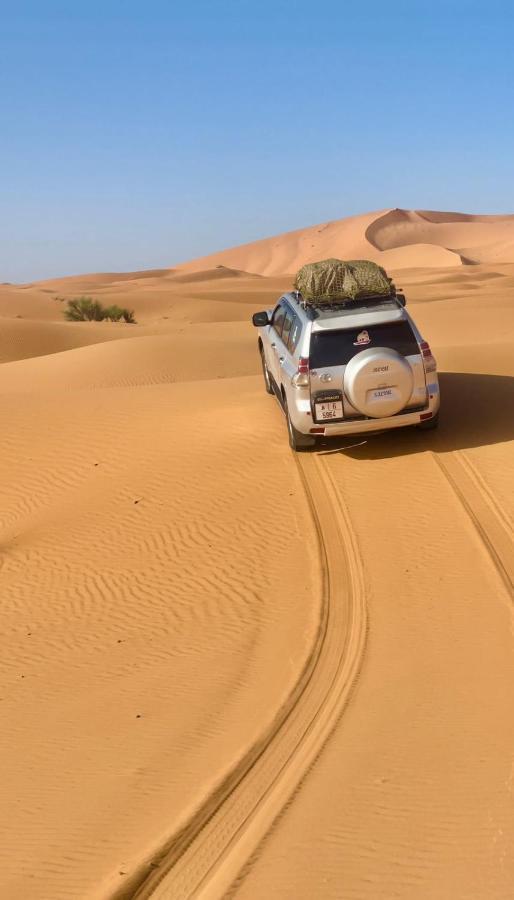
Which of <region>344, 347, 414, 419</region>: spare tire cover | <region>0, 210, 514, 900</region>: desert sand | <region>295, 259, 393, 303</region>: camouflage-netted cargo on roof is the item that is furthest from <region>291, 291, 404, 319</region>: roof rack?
<region>0, 210, 514, 900</region>: desert sand

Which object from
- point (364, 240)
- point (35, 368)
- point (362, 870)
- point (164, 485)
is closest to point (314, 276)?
point (164, 485)

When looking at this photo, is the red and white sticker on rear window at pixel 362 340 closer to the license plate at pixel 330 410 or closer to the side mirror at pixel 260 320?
the license plate at pixel 330 410

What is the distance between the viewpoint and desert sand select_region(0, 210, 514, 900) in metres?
4.17

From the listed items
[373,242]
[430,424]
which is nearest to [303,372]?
[430,424]

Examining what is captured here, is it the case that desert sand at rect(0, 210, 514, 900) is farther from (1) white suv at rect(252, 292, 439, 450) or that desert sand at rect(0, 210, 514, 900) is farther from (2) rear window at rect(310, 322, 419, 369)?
(2) rear window at rect(310, 322, 419, 369)

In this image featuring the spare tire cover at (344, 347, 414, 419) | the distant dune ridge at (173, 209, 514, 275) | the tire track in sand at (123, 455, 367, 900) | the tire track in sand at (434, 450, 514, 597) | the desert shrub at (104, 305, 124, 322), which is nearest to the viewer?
the tire track in sand at (123, 455, 367, 900)

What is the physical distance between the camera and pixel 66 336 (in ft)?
102

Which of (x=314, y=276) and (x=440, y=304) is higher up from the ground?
(x=314, y=276)

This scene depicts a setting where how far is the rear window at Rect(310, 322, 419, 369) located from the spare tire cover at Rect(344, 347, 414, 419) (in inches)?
5.6

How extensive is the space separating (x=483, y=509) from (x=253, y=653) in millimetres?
3212

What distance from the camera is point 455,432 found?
11.0 meters

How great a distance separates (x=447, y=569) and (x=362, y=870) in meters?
3.69

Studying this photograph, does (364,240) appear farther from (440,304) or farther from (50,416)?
(50,416)

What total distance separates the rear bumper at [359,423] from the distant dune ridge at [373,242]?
83.6m
